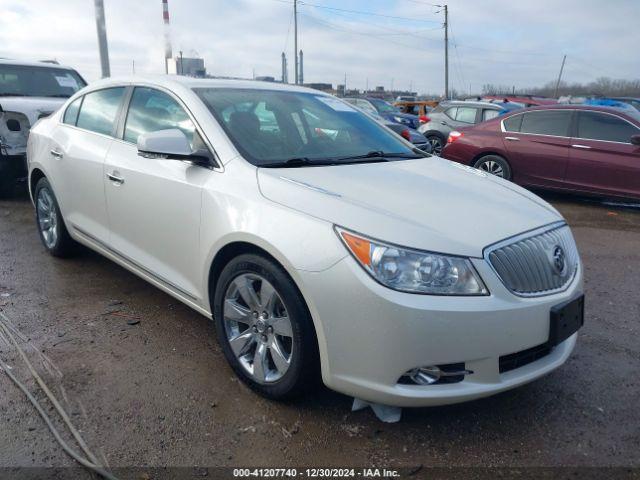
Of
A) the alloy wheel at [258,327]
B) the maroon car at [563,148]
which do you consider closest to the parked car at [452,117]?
the maroon car at [563,148]

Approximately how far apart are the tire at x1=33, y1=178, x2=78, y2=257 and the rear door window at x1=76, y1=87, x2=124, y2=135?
0.75 m

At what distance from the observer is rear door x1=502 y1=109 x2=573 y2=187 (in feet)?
26.0

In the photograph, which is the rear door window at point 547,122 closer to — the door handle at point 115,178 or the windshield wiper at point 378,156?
the windshield wiper at point 378,156

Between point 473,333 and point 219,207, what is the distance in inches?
55.7

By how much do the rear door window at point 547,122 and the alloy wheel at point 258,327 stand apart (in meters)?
6.75

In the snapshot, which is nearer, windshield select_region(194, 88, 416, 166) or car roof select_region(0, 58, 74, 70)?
windshield select_region(194, 88, 416, 166)

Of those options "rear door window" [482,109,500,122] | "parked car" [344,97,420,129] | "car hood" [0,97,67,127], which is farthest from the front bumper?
"parked car" [344,97,420,129]

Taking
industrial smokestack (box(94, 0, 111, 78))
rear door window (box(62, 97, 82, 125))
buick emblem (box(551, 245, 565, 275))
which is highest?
industrial smokestack (box(94, 0, 111, 78))

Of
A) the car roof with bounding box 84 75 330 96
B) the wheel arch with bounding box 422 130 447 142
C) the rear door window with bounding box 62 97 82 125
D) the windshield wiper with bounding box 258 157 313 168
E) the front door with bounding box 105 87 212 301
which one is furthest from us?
the wheel arch with bounding box 422 130 447 142

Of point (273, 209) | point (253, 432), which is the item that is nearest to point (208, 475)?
point (253, 432)

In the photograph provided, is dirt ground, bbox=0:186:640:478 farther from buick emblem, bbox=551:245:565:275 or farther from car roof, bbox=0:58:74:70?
car roof, bbox=0:58:74:70

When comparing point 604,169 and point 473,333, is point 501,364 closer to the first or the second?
point 473,333

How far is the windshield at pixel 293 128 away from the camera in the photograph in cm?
315

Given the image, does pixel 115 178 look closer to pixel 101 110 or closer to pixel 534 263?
pixel 101 110
